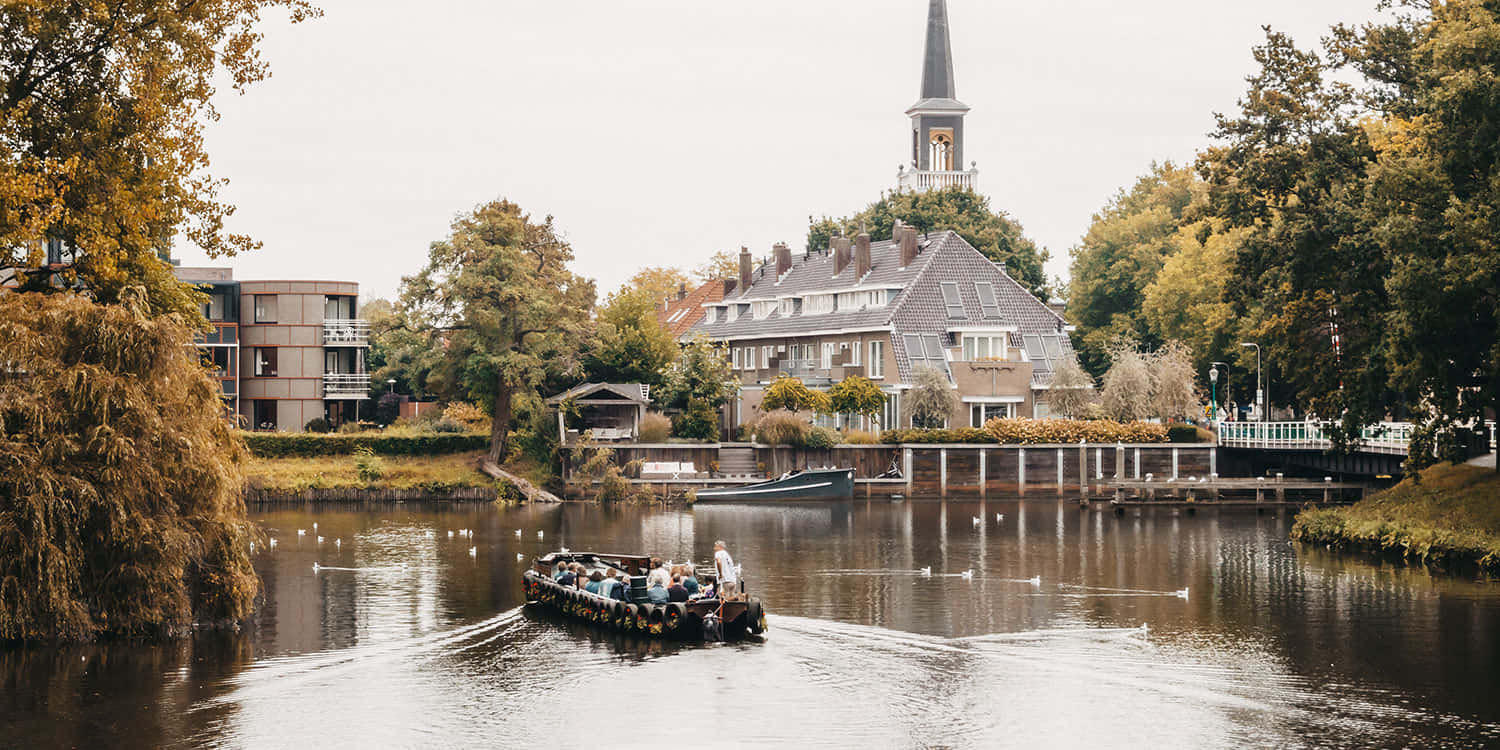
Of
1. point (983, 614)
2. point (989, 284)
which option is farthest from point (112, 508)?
point (989, 284)

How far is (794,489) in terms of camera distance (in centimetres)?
7600

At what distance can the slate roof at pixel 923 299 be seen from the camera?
88250 mm

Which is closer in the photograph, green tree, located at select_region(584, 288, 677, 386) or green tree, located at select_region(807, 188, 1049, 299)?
green tree, located at select_region(584, 288, 677, 386)

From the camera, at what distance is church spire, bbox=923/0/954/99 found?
418 feet

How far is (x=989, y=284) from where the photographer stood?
3600 inches

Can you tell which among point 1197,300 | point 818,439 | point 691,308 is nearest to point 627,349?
point 818,439

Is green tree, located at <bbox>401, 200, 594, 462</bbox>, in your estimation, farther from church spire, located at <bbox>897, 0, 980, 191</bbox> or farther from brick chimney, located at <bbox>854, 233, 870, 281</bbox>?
church spire, located at <bbox>897, 0, 980, 191</bbox>

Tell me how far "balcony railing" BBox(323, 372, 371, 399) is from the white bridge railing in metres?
46.0

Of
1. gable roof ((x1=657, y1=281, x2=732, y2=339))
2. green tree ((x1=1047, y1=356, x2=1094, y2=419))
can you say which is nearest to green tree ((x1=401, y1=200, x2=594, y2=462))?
green tree ((x1=1047, y1=356, x2=1094, y2=419))

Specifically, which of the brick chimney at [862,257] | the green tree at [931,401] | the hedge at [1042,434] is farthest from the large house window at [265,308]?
the green tree at [931,401]

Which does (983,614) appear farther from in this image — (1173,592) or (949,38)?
(949,38)

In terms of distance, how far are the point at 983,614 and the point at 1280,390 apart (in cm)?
5283

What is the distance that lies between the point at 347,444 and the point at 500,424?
301 inches

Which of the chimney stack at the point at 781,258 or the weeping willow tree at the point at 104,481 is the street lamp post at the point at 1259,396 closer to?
the chimney stack at the point at 781,258
